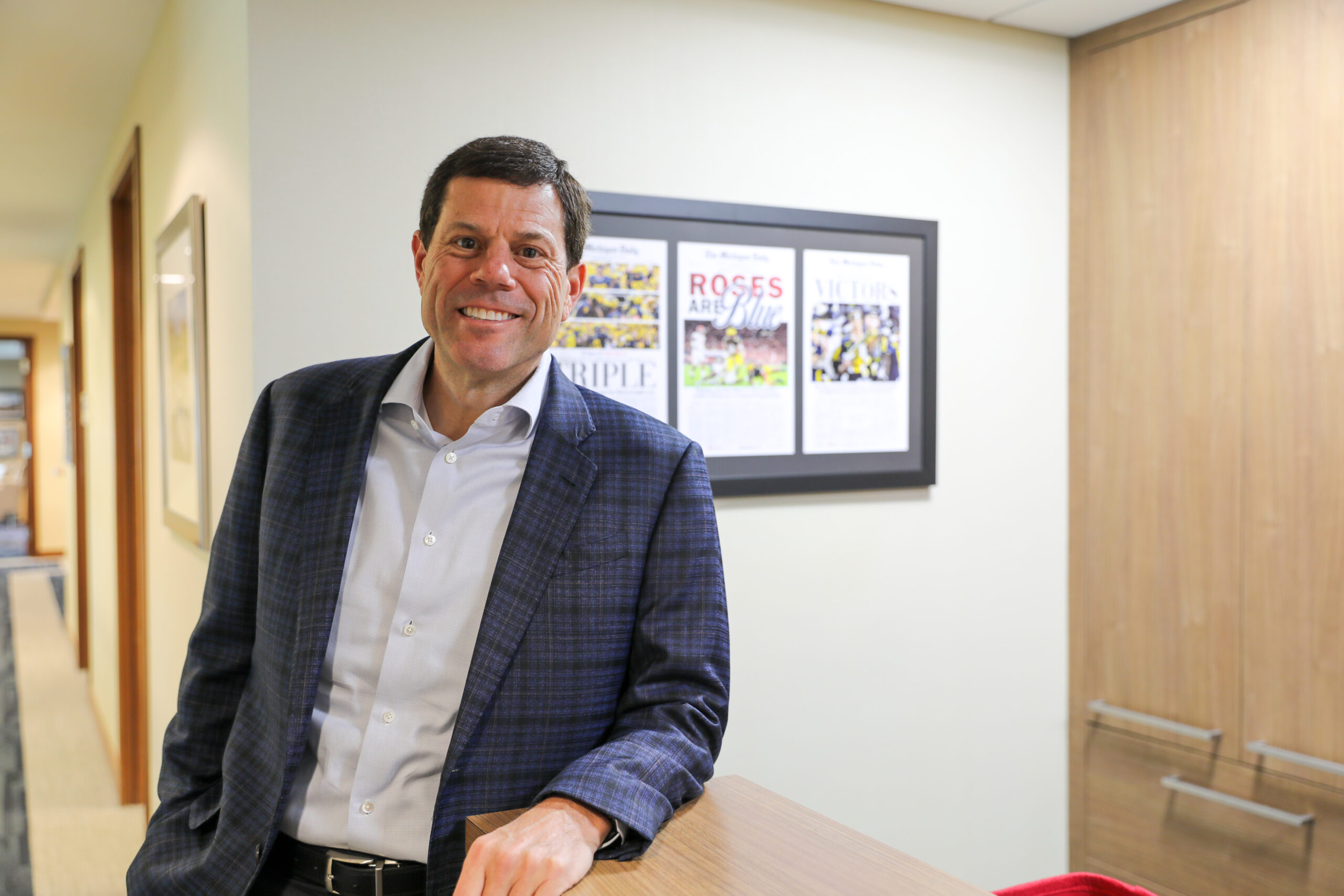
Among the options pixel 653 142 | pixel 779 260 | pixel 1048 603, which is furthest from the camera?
pixel 1048 603

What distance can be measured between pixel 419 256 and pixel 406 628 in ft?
1.74

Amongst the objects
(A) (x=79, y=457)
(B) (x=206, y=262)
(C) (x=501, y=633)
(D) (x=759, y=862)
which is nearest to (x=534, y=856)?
(D) (x=759, y=862)

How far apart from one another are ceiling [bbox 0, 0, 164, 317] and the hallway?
255 centimetres

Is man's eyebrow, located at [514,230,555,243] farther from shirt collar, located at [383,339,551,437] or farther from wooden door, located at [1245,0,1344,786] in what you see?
wooden door, located at [1245,0,1344,786]

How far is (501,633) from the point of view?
1289mm

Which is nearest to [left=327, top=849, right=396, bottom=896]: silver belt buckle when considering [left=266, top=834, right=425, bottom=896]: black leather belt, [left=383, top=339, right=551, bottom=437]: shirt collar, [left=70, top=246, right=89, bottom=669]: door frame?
[left=266, top=834, right=425, bottom=896]: black leather belt

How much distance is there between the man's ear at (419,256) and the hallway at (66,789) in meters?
2.76

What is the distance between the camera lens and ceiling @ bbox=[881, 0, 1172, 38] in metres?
2.60

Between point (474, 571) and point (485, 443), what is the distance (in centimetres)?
18

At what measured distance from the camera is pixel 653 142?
2363 mm

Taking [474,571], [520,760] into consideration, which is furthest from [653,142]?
[520,760]

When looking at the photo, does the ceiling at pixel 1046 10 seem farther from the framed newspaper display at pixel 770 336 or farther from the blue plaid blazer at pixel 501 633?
the blue plaid blazer at pixel 501 633

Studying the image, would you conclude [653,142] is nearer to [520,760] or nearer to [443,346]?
[443,346]

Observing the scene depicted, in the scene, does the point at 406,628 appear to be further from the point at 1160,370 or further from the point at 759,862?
the point at 1160,370
